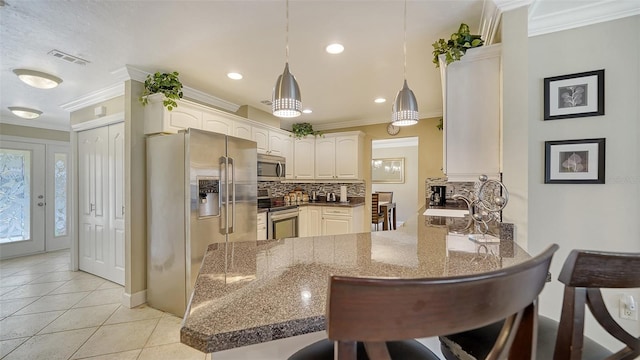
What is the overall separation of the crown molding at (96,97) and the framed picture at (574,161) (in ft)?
13.3

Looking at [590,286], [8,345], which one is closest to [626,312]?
[590,286]

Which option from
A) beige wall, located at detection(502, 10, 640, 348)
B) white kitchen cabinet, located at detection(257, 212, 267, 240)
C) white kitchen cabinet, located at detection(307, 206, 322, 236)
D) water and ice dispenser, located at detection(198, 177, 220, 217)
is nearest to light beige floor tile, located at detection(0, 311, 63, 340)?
water and ice dispenser, located at detection(198, 177, 220, 217)

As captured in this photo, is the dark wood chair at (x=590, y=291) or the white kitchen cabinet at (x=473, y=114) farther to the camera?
the white kitchen cabinet at (x=473, y=114)

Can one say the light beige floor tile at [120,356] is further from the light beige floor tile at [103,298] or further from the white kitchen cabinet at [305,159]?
the white kitchen cabinet at [305,159]

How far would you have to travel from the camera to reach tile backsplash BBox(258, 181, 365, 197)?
506cm

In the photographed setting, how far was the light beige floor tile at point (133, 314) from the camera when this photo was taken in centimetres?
252

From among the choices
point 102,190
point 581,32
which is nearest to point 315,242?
point 581,32

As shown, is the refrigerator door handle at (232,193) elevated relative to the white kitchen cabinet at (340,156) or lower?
lower

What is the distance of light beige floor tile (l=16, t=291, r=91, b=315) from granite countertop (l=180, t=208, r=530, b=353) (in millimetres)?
2814

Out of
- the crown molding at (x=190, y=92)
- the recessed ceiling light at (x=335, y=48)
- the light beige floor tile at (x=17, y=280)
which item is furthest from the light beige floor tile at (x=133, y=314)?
the recessed ceiling light at (x=335, y=48)

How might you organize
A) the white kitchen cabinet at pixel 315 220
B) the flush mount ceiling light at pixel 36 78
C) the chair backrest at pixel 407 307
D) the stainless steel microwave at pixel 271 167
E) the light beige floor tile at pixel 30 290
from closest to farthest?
the chair backrest at pixel 407 307
the flush mount ceiling light at pixel 36 78
the light beige floor tile at pixel 30 290
the stainless steel microwave at pixel 271 167
the white kitchen cabinet at pixel 315 220

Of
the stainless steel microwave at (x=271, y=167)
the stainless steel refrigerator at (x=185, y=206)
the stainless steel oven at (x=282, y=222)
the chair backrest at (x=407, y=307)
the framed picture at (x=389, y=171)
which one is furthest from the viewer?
the framed picture at (x=389, y=171)

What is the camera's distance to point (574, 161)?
5.57 ft

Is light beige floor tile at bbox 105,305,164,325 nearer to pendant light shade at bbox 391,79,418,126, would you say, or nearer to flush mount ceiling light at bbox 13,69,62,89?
flush mount ceiling light at bbox 13,69,62,89
